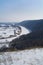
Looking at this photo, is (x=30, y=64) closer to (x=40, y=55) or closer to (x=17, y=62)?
(x=17, y=62)

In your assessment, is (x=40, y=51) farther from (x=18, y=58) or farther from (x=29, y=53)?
(x=18, y=58)

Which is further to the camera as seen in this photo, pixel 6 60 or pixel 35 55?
pixel 35 55

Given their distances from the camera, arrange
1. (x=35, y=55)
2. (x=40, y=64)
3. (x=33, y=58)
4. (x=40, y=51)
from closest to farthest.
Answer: (x=40, y=64), (x=33, y=58), (x=35, y=55), (x=40, y=51)

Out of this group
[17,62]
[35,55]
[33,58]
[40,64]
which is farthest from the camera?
[35,55]

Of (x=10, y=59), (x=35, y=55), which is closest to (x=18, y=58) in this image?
(x=10, y=59)

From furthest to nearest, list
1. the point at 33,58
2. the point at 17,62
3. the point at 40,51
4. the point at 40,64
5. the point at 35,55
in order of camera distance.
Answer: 1. the point at 40,51
2. the point at 35,55
3. the point at 33,58
4. the point at 17,62
5. the point at 40,64

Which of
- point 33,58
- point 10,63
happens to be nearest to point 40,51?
point 33,58

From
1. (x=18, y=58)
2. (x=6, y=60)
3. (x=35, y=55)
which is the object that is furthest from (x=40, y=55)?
(x=6, y=60)

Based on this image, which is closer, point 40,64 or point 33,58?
point 40,64

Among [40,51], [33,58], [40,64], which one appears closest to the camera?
[40,64]
